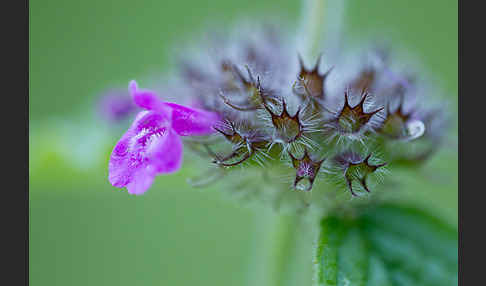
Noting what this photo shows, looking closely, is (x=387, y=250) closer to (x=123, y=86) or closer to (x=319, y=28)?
Answer: (x=319, y=28)

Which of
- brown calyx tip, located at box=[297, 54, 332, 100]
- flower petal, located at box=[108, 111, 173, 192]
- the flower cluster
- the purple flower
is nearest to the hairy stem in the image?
the flower cluster

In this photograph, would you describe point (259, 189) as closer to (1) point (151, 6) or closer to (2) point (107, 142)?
(2) point (107, 142)

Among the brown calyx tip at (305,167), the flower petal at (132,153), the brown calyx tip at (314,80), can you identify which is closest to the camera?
the flower petal at (132,153)

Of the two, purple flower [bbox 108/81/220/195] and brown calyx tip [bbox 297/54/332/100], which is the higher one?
brown calyx tip [bbox 297/54/332/100]

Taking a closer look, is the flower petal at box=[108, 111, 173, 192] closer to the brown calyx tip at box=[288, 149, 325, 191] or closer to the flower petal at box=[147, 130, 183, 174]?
the flower petal at box=[147, 130, 183, 174]

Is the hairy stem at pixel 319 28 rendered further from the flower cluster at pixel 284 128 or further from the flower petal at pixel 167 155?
the flower petal at pixel 167 155

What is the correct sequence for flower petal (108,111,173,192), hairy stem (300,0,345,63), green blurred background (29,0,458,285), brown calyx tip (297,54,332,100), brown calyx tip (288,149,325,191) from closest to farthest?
1. flower petal (108,111,173,192)
2. brown calyx tip (288,149,325,191)
3. brown calyx tip (297,54,332,100)
4. hairy stem (300,0,345,63)
5. green blurred background (29,0,458,285)

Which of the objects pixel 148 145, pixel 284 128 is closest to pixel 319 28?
pixel 284 128

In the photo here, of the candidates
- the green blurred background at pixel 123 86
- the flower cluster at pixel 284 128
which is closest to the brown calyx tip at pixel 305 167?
the flower cluster at pixel 284 128
